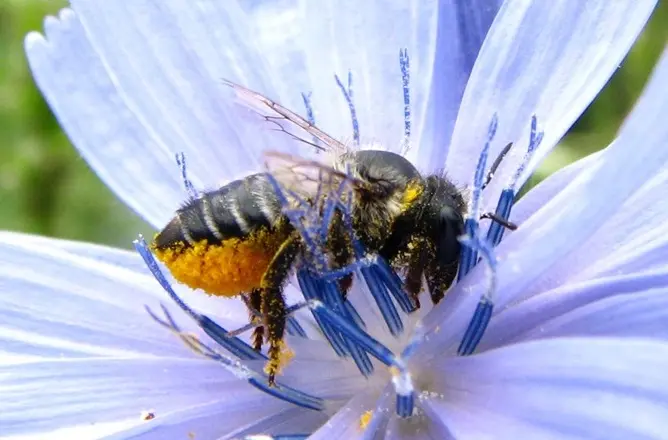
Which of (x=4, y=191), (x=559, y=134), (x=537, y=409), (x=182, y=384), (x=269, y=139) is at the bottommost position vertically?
(x=537, y=409)

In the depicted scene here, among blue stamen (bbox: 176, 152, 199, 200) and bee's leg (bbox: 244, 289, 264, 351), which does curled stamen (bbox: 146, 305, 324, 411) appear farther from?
blue stamen (bbox: 176, 152, 199, 200)

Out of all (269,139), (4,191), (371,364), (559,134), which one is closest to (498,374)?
(371,364)

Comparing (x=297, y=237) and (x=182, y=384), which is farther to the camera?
(x=182, y=384)

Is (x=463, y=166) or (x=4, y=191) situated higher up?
(x=4, y=191)

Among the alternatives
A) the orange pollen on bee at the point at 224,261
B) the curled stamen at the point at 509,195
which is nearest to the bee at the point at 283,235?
the orange pollen on bee at the point at 224,261

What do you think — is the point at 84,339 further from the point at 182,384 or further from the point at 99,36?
the point at 99,36

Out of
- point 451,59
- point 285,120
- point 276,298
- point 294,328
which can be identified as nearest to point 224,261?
point 276,298

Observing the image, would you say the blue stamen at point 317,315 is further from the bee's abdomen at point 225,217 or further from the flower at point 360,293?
the bee's abdomen at point 225,217

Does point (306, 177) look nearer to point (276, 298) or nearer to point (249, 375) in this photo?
point (276, 298)
